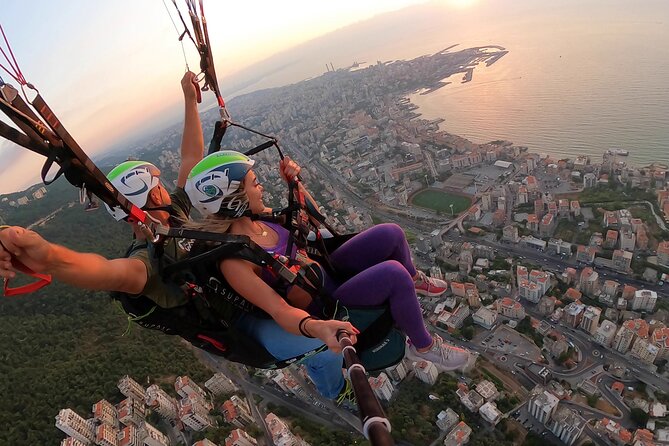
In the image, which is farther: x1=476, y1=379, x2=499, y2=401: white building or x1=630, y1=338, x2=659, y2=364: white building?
x1=630, y1=338, x2=659, y2=364: white building

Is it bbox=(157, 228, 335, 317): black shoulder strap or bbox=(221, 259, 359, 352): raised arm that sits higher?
bbox=(157, 228, 335, 317): black shoulder strap

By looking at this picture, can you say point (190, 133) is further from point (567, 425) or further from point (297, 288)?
point (567, 425)

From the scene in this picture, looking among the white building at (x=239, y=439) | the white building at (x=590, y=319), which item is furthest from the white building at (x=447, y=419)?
the white building at (x=590, y=319)

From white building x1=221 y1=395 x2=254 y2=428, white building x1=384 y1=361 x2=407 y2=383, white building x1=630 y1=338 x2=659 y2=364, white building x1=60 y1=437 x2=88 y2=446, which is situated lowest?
white building x1=630 y1=338 x2=659 y2=364

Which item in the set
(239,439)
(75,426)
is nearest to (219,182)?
(239,439)

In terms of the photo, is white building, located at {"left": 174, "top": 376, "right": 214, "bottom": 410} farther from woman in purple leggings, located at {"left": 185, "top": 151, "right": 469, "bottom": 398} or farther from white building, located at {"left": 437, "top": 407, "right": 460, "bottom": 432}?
woman in purple leggings, located at {"left": 185, "top": 151, "right": 469, "bottom": 398}

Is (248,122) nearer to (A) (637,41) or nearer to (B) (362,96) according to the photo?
(B) (362,96)

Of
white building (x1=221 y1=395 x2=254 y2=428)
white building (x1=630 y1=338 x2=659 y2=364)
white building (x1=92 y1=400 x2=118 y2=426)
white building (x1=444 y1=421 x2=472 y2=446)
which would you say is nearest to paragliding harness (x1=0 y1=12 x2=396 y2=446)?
white building (x1=444 y1=421 x2=472 y2=446)
